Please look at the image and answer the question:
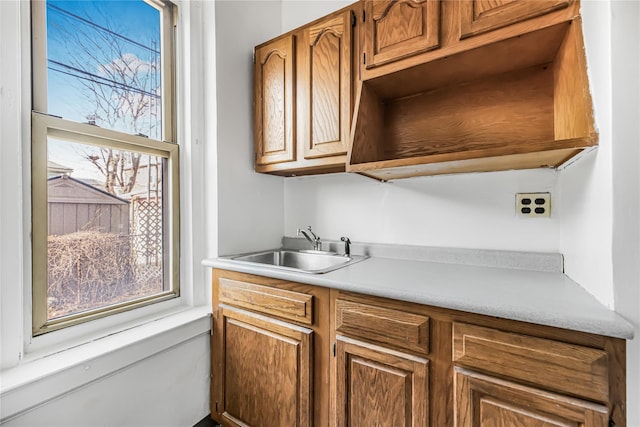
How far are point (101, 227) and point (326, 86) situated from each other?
4.21ft

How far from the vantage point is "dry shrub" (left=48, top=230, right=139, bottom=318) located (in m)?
1.15

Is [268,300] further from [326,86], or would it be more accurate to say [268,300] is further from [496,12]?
[496,12]

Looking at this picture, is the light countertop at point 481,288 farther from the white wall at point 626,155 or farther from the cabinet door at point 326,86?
the cabinet door at point 326,86

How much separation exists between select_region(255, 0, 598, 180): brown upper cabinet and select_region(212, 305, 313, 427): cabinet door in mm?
822

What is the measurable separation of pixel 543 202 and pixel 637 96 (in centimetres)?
63

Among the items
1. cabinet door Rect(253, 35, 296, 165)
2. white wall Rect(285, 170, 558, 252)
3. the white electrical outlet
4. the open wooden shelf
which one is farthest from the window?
the white electrical outlet

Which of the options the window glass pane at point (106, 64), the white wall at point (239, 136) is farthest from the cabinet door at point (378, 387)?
the window glass pane at point (106, 64)

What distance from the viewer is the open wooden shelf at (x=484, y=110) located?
95 centimetres

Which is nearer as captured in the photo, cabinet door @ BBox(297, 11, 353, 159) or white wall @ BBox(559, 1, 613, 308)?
white wall @ BBox(559, 1, 613, 308)

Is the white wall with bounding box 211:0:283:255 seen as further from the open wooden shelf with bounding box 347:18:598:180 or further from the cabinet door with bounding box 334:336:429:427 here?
the cabinet door with bounding box 334:336:429:427

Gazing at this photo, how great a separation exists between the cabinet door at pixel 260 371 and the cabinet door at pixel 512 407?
0.57m

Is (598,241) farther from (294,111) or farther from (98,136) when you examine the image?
(98,136)

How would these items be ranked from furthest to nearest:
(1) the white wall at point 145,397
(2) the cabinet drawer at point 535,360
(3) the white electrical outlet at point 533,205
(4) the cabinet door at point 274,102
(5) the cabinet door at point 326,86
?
1. (4) the cabinet door at point 274,102
2. (5) the cabinet door at point 326,86
3. (3) the white electrical outlet at point 533,205
4. (1) the white wall at point 145,397
5. (2) the cabinet drawer at point 535,360

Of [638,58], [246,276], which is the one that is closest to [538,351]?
[638,58]
